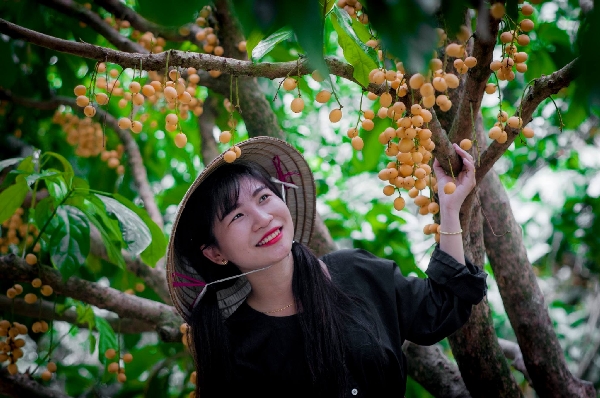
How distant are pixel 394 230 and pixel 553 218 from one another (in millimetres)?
1016

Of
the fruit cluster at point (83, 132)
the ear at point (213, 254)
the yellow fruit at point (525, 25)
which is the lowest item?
the ear at point (213, 254)

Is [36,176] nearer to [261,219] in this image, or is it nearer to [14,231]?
[261,219]

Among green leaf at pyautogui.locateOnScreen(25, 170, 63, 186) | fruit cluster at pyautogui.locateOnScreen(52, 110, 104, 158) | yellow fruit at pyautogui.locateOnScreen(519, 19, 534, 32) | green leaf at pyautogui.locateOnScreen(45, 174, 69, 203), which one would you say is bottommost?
green leaf at pyautogui.locateOnScreen(45, 174, 69, 203)

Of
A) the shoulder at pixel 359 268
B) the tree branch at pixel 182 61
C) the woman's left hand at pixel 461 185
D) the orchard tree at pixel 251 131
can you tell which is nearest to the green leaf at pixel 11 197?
the orchard tree at pixel 251 131

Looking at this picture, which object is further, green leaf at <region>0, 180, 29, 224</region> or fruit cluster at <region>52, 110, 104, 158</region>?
fruit cluster at <region>52, 110, 104, 158</region>

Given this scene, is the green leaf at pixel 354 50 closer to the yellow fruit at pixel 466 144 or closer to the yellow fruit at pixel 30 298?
the yellow fruit at pixel 466 144

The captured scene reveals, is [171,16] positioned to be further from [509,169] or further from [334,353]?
[509,169]

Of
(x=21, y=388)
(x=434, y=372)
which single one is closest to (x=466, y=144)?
(x=434, y=372)

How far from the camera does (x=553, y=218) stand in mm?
2938

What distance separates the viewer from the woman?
1401 millimetres

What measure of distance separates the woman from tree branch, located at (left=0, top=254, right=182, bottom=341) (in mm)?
398

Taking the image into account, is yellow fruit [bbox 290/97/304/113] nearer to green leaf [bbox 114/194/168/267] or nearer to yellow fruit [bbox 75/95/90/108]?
yellow fruit [bbox 75/95/90/108]

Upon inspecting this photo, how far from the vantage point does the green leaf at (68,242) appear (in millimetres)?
1599

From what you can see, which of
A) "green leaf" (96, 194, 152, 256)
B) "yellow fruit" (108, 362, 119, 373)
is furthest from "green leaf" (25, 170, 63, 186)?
"yellow fruit" (108, 362, 119, 373)
